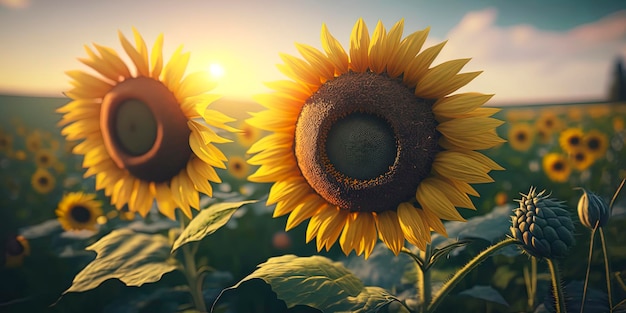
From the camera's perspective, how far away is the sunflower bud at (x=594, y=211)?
1400mm

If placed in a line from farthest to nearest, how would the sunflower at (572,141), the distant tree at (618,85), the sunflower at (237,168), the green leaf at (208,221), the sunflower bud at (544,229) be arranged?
the distant tree at (618,85) < the sunflower at (572,141) < the sunflower at (237,168) < the green leaf at (208,221) < the sunflower bud at (544,229)

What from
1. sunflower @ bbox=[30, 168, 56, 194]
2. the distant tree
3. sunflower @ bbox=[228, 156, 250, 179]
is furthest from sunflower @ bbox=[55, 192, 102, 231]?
the distant tree

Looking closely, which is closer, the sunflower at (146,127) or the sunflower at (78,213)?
the sunflower at (146,127)

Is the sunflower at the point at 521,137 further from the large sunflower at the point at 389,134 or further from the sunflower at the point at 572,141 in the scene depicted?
the large sunflower at the point at 389,134

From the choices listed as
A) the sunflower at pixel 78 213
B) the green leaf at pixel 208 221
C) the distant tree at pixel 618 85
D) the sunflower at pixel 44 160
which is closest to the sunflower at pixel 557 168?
the green leaf at pixel 208 221

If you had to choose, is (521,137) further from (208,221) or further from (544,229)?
(208,221)

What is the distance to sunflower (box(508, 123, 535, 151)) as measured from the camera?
6562 millimetres

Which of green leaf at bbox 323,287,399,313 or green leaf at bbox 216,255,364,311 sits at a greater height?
green leaf at bbox 216,255,364,311

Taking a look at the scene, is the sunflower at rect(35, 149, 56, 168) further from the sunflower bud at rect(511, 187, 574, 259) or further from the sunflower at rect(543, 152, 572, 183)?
the sunflower at rect(543, 152, 572, 183)

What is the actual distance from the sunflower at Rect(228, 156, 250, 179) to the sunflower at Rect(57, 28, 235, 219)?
238cm

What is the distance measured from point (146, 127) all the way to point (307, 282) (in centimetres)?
112

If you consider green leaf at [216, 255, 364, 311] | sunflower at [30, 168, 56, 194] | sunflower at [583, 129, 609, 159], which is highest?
sunflower at [583, 129, 609, 159]

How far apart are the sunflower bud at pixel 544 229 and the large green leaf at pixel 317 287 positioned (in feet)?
1.64

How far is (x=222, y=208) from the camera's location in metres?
1.77
